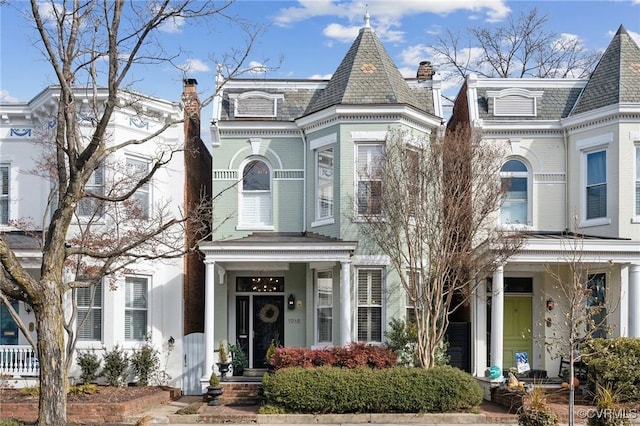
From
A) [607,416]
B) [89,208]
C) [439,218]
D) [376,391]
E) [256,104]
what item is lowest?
[376,391]

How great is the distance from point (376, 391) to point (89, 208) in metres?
8.84

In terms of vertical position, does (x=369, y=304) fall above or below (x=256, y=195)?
below

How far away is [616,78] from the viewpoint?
61.7 feet

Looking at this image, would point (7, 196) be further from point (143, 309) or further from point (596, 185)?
point (596, 185)

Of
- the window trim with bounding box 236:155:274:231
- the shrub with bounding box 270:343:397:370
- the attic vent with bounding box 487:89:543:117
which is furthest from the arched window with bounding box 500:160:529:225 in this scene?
the window trim with bounding box 236:155:274:231

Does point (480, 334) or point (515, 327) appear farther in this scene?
point (515, 327)

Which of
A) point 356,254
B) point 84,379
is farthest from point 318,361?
point 84,379

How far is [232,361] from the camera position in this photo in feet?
61.7

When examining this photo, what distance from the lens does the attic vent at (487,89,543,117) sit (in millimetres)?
20094

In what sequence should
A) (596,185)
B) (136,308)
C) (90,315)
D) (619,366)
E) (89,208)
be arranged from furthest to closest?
(136,308)
(596,185)
(90,315)
(89,208)
(619,366)

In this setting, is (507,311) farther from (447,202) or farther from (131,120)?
(131,120)

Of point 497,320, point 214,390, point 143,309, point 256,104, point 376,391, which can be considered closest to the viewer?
point 376,391

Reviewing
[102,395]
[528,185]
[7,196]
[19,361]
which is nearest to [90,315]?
[19,361]

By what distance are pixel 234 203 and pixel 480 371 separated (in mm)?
8112
